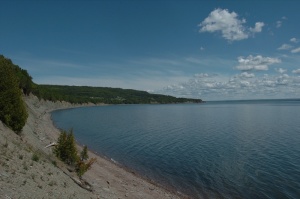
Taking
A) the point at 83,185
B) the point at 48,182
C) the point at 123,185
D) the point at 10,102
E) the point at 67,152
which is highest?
the point at 10,102

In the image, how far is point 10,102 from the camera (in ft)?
89.7

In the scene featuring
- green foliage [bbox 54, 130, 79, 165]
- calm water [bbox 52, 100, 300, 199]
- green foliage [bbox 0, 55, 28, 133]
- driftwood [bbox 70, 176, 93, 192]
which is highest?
green foliage [bbox 0, 55, 28, 133]

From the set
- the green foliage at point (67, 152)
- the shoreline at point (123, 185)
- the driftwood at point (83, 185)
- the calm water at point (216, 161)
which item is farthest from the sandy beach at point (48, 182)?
the calm water at point (216, 161)

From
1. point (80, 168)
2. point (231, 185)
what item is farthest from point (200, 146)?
point (80, 168)

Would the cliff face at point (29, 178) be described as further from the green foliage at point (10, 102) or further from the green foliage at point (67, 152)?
the green foliage at point (10, 102)

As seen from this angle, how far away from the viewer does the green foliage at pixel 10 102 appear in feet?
86.9

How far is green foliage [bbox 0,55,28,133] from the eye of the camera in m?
26.5

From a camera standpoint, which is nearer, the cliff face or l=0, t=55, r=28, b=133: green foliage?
the cliff face

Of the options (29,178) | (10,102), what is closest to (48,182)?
(29,178)

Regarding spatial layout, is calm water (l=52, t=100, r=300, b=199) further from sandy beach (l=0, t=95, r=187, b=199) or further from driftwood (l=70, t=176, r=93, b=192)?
driftwood (l=70, t=176, r=93, b=192)

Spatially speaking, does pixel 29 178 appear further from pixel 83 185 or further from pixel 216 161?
pixel 216 161

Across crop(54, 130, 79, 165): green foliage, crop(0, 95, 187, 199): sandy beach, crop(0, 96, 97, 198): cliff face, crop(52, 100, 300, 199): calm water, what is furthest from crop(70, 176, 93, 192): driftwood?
crop(52, 100, 300, 199): calm water

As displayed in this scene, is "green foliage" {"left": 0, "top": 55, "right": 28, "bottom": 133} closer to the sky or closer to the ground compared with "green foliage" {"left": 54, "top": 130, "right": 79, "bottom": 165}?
closer to the sky

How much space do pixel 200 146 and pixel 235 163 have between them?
12.6 metres
